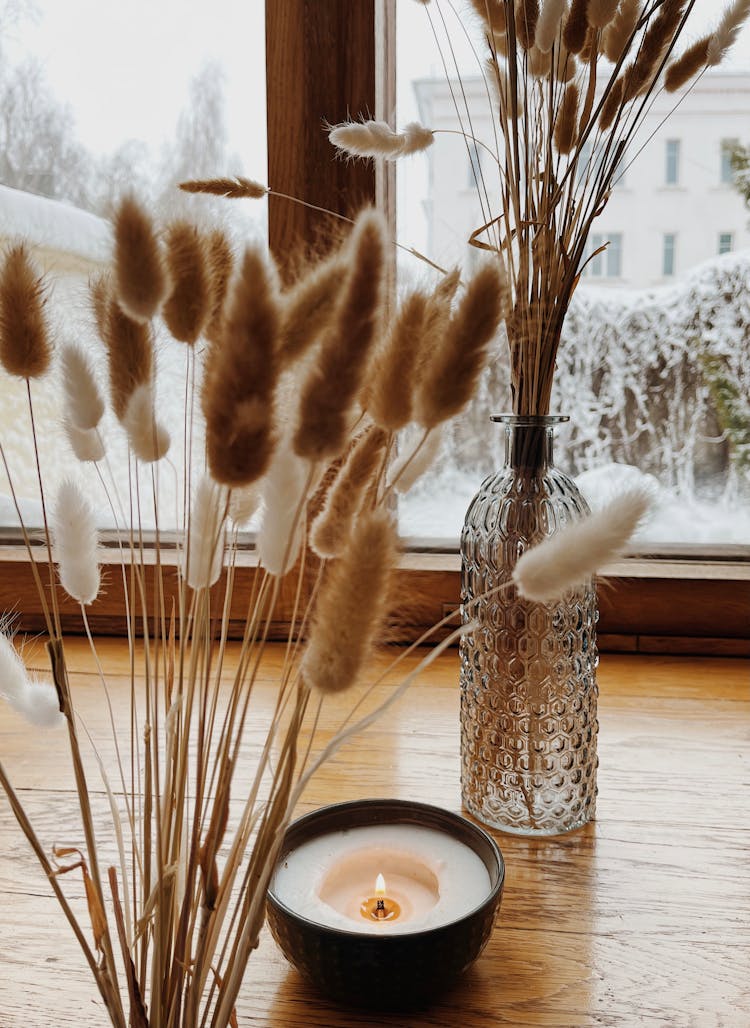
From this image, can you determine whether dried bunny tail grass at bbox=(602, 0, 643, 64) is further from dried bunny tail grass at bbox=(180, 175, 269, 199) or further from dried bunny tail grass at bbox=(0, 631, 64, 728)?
dried bunny tail grass at bbox=(0, 631, 64, 728)

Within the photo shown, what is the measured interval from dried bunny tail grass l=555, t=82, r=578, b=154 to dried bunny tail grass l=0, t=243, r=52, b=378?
43cm

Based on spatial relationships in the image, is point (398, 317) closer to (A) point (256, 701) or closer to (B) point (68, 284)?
(A) point (256, 701)

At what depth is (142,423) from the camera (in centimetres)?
35

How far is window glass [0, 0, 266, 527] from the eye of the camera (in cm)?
115

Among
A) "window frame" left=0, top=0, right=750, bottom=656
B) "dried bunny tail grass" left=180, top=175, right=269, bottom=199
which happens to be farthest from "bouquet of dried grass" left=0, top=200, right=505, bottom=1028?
"window frame" left=0, top=0, right=750, bottom=656

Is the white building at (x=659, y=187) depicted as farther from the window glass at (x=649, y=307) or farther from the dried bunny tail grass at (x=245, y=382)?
the dried bunny tail grass at (x=245, y=382)

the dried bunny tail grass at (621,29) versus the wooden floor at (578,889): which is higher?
the dried bunny tail grass at (621,29)

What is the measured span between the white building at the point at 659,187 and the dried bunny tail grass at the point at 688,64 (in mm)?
477

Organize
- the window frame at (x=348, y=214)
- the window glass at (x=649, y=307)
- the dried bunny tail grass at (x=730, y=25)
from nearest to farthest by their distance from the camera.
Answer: the dried bunny tail grass at (x=730, y=25) < the window frame at (x=348, y=214) < the window glass at (x=649, y=307)

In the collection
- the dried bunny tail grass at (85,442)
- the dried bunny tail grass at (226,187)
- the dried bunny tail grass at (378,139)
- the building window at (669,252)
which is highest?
the dried bunny tail grass at (378,139)

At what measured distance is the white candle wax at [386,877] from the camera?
20.8 inches

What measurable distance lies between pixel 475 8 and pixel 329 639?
1.75ft

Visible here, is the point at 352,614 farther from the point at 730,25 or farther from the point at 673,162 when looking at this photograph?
the point at 673,162

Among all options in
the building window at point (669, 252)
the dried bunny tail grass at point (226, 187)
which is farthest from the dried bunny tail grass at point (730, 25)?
the building window at point (669, 252)
